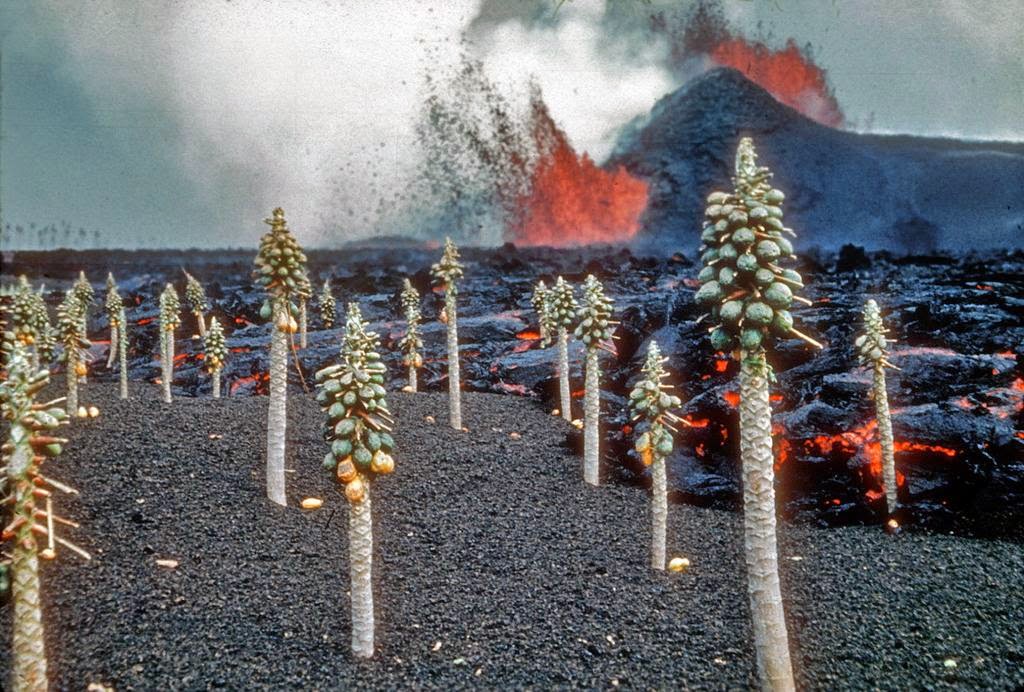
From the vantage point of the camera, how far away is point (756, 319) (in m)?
8.52

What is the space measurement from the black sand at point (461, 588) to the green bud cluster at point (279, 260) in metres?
6.28

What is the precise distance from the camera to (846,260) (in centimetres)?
5994

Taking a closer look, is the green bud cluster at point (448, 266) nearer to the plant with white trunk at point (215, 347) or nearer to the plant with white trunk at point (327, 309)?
the plant with white trunk at point (215, 347)

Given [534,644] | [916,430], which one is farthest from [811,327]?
[534,644]

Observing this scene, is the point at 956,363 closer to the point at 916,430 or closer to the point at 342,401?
the point at 916,430

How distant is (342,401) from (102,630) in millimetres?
6127

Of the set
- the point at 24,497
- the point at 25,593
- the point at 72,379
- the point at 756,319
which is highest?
Result: the point at 756,319

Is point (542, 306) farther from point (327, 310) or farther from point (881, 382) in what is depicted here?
point (881, 382)

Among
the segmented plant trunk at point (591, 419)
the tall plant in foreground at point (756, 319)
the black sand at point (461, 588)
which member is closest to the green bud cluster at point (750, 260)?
the tall plant in foreground at point (756, 319)

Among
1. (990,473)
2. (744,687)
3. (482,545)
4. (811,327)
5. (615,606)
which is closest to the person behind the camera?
(744,687)

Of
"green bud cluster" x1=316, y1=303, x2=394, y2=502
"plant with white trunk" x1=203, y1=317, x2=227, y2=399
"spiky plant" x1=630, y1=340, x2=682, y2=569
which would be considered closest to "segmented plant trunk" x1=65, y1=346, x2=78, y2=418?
"plant with white trunk" x1=203, y1=317, x2=227, y2=399

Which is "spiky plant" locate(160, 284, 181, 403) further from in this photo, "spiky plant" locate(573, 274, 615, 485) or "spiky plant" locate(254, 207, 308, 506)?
"spiky plant" locate(573, 274, 615, 485)

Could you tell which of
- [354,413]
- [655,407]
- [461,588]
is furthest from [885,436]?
[354,413]

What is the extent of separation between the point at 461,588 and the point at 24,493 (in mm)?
9356
